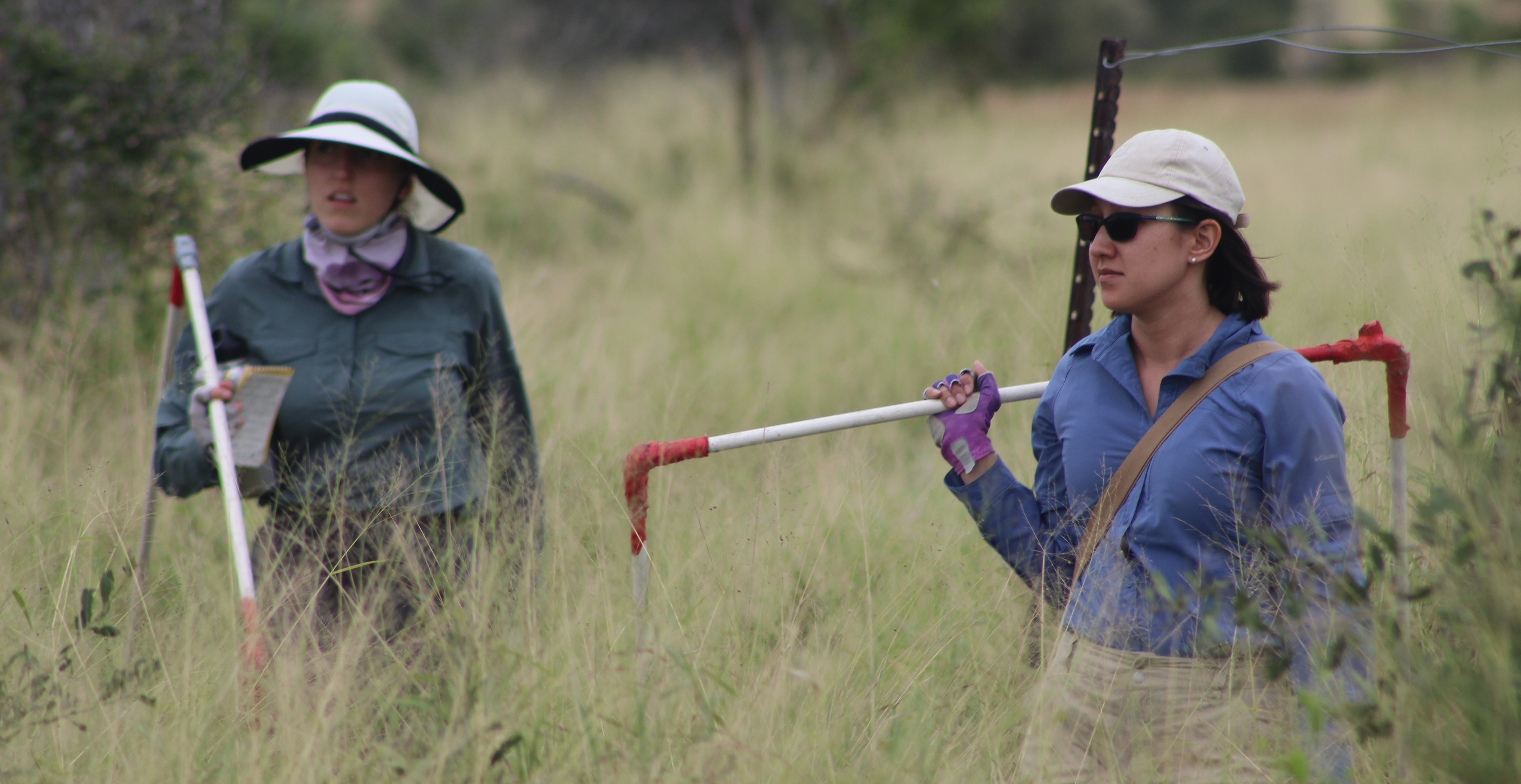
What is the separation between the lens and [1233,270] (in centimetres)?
221

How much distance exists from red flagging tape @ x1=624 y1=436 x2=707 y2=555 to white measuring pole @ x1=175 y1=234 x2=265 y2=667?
797mm

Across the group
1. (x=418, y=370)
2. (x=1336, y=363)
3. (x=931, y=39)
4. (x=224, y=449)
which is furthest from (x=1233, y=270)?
(x=931, y=39)

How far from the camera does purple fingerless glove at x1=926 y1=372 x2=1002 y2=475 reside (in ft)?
7.88

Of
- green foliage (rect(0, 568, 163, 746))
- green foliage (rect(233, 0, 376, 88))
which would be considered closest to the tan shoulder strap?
green foliage (rect(0, 568, 163, 746))

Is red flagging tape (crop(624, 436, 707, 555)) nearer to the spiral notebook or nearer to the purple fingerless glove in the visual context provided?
the purple fingerless glove

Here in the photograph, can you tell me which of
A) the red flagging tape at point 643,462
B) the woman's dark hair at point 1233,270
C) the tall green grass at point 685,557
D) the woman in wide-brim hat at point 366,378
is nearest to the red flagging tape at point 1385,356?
the woman's dark hair at point 1233,270

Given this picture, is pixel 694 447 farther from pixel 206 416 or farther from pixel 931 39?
pixel 931 39

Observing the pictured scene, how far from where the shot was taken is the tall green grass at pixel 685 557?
6.86 feet

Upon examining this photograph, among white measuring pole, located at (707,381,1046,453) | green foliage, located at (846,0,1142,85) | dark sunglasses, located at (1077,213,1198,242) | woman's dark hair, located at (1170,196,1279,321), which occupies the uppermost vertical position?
green foliage, located at (846,0,1142,85)

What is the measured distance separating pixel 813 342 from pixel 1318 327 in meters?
3.18

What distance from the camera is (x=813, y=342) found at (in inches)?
251

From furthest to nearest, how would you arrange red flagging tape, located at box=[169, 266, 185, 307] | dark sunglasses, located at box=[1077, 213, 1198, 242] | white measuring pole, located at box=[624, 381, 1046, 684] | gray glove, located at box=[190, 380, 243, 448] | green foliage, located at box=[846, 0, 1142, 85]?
green foliage, located at box=[846, 0, 1142, 85] → red flagging tape, located at box=[169, 266, 185, 307] → gray glove, located at box=[190, 380, 243, 448] → white measuring pole, located at box=[624, 381, 1046, 684] → dark sunglasses, located at box=[1077, 213, 1198, 242]

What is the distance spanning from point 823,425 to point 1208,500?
29.3 inches

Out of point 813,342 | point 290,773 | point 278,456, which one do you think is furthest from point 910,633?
point 813,342
